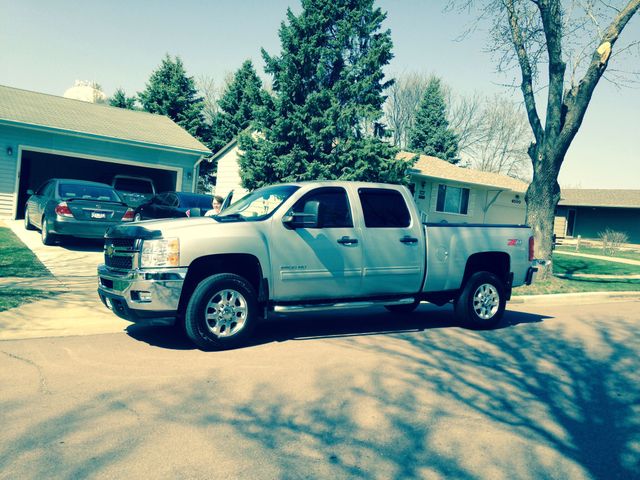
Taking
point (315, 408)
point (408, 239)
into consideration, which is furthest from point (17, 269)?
point (315, 408)

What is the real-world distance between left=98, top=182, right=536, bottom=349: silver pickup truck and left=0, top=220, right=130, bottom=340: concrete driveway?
0.76m

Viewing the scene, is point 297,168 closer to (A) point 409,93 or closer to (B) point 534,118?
(B) point 534,118

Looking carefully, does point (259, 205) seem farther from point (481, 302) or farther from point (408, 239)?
point (481, 302)

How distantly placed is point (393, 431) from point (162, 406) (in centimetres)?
186

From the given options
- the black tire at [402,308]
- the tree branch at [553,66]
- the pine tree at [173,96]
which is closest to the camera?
the black tire at [402,308]

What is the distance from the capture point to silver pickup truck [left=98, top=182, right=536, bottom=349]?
609 centimetres

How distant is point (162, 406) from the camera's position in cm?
450

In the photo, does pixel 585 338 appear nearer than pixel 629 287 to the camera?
Yes

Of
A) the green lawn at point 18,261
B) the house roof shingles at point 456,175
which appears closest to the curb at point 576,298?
the green lawn at point 18,261

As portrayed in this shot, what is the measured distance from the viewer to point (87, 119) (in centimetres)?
2206

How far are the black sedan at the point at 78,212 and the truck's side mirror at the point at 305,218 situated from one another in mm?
7591

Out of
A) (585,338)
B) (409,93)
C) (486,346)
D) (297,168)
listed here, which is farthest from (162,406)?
(409,93)

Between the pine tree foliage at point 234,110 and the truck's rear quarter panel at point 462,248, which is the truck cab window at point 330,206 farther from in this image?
the pine tree foliage at point 234,110

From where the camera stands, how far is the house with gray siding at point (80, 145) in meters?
19.2
